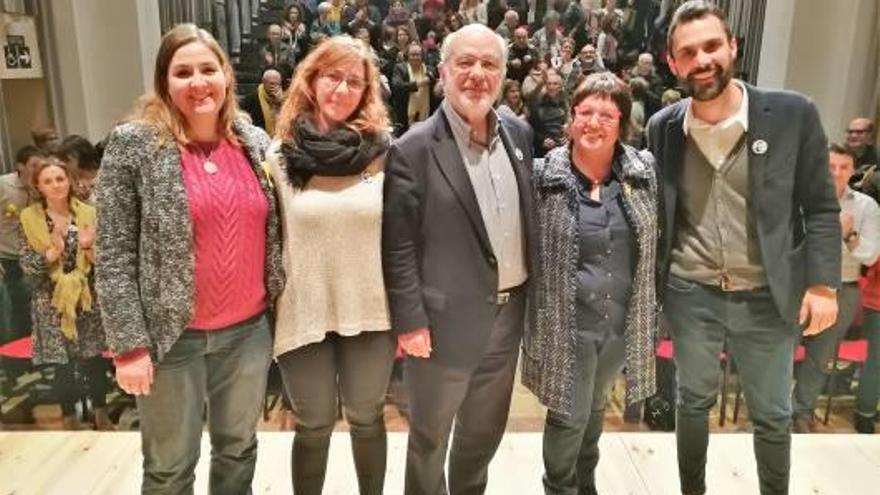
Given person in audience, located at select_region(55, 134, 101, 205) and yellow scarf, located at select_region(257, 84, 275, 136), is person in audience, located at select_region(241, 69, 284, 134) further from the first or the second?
person in audience, located at select_region(55, 134, 101, 205)

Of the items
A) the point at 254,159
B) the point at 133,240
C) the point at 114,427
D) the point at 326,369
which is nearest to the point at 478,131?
the point at 254,159

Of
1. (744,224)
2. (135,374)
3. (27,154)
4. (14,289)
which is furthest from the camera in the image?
(27,154)

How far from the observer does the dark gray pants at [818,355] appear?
3621 millimetres

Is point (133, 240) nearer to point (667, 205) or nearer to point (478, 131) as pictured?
point (478, 131)

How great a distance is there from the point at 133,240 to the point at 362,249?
0.54m

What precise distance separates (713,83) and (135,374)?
1.63 metres

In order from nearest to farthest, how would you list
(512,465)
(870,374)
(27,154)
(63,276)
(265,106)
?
(512,465), (63,276), (870,374), (27,154), (265,106)

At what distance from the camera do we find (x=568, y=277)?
1919 millimetres

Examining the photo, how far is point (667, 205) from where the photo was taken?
6.69 ft

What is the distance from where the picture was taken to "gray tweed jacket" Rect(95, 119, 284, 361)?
1.61 meters

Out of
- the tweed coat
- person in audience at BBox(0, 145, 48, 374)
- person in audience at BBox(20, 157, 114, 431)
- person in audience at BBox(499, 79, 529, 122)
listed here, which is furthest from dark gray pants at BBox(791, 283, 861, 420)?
person in audience at BBox(0, 145, 48, 374)

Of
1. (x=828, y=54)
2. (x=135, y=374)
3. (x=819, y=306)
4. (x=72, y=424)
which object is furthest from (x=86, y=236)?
(x=828, y=54)

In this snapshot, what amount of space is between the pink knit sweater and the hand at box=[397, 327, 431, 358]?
0.39 m

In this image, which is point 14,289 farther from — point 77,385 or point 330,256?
point 330,256
